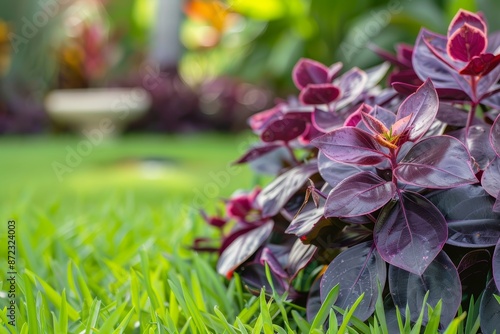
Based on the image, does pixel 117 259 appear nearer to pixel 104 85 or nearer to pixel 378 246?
pixel 378 246

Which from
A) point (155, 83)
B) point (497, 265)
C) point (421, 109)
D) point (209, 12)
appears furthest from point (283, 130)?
point (209, 12)

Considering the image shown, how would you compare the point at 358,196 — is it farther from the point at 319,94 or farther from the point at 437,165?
the point at 319,94

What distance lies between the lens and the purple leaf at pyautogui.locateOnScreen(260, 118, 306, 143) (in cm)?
119

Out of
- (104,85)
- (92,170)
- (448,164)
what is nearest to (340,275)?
(448,164)

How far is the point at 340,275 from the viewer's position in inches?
37.7

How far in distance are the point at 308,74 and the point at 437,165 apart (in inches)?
18.2

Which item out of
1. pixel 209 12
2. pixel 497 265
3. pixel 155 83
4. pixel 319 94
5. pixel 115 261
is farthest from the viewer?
pixel 209 12

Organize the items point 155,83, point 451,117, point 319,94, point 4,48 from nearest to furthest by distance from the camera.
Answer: point 451,117 < point 319,94 < point 155,83 < point 4,48

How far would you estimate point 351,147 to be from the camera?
93 centimetres

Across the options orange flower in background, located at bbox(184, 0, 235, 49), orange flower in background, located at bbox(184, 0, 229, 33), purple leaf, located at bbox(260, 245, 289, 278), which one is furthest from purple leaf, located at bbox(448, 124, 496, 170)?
orange flower in background, located at bbox(184, 0, 229, 33)

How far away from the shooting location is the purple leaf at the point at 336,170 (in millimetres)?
1009

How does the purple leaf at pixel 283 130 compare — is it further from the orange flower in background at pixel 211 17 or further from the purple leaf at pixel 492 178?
the orange flower in background at pixel 211 17

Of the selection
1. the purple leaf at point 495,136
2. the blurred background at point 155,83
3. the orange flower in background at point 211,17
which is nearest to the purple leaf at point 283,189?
the purple leaf at point 495,136

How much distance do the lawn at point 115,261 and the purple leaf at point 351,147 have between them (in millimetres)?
297
